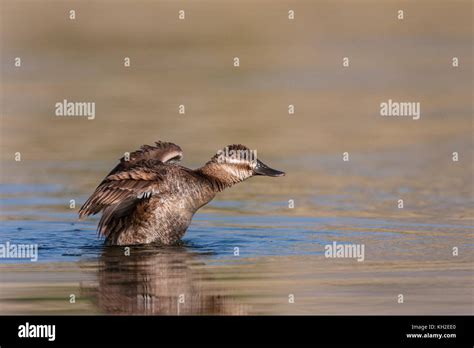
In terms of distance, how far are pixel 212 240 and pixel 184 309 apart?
3513 millimetres

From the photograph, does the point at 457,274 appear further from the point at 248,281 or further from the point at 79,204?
the point at 79,204

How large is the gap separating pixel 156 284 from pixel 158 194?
2353 millimetres

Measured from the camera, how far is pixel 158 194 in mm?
14469

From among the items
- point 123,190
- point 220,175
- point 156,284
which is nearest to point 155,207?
point 123,190

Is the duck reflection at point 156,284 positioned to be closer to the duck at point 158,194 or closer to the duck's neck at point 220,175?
the duck at point 158,194

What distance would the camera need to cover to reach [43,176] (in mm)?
19156

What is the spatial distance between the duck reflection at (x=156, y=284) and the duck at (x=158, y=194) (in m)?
0.27

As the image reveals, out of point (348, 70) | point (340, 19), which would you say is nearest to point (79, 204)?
point (348, 70)

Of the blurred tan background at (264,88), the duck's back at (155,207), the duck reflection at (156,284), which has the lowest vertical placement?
the duck reflection at (156,284)

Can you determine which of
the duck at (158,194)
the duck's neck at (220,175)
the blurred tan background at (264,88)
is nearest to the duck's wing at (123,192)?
the duck at (158,194)

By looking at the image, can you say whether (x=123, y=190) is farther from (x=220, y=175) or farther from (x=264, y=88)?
(x=264, y=88)

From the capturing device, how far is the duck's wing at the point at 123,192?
14055 mm

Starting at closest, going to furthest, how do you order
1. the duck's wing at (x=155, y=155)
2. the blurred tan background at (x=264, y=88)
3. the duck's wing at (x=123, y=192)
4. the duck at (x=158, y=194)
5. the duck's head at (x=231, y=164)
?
the duck's wing at (x=123, y=192) → the duck at (x=158, y=194) → the duck's head at (x=231, y=164) → the duck's wing at (x=155, y=155) → the blurred tan background at (x=264, y=88)

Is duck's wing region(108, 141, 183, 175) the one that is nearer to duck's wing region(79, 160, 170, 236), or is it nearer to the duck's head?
duck's wing region(79, 160, 170, 236)
